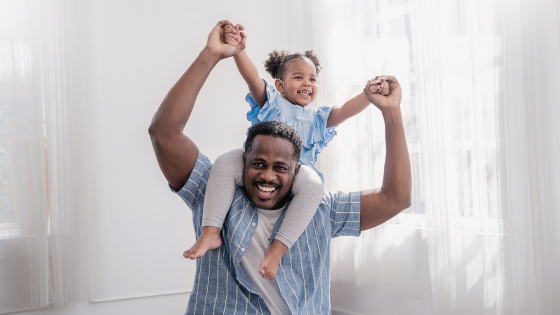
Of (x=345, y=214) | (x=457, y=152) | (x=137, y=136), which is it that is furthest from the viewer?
(x=137, y=136)

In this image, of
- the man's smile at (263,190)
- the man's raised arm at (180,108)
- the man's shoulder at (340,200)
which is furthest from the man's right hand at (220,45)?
the man's shoulder at (340,200)

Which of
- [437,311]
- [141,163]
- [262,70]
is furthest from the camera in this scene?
[262,70]

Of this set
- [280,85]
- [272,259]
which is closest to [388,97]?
[272,259]

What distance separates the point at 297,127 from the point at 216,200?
39.9 inches

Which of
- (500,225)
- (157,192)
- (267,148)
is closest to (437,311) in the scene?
(500,225)

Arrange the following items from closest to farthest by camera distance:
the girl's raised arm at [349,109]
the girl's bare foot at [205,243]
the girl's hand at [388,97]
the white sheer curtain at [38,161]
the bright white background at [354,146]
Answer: the girl's bare foot at [205,243] < the girl's hand at [388,97] < the bright white background at [354,146] < the girl's raised arm at [349,109] < the white sheer curtain at [38,161]

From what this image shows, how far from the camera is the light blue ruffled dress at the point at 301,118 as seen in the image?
7.55 ft

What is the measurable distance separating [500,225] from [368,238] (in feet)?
3.14

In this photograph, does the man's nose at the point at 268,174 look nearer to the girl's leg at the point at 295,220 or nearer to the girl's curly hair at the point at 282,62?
the girl's leg at the point at 295,220

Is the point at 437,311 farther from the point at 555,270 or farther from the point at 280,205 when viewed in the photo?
the point at 280,205

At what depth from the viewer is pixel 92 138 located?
3.50m

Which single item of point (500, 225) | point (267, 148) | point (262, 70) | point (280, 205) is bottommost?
point (500, 225)

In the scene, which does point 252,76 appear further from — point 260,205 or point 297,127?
point 260,205

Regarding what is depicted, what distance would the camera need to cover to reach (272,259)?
136 cm
